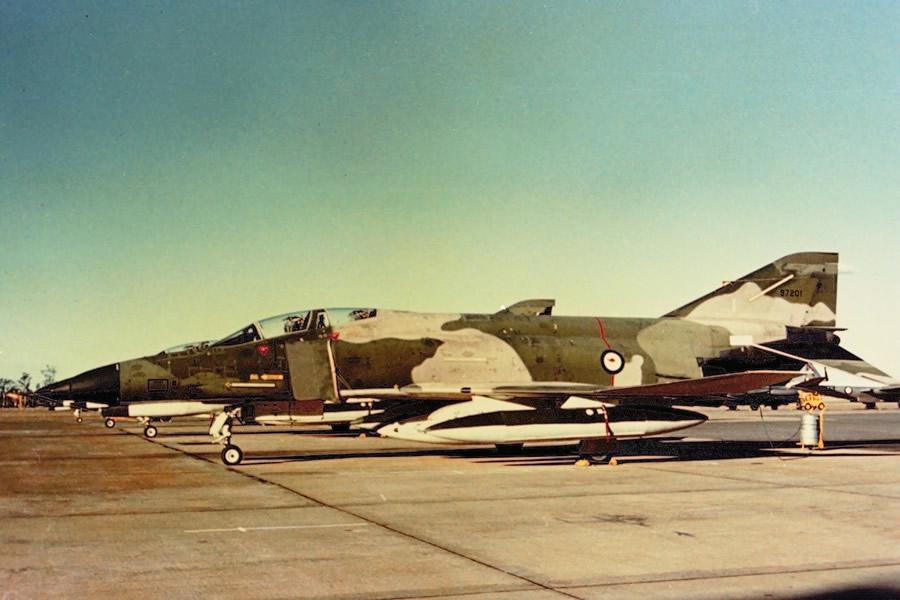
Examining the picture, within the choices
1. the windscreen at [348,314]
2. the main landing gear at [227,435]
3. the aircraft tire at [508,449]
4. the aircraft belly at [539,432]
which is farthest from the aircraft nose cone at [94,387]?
the aircraft tire at [508,449]

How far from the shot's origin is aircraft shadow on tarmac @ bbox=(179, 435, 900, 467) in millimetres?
16266

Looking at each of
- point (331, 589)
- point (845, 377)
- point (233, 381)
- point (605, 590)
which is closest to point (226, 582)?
point (331, 589)

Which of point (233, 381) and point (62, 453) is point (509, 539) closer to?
point (233, 381)

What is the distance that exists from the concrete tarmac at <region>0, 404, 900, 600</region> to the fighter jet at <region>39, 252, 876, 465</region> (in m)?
0.88

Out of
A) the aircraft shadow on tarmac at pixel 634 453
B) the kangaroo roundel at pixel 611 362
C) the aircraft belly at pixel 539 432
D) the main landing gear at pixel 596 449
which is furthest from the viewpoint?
the kangaroo roundel at pixel 611 362

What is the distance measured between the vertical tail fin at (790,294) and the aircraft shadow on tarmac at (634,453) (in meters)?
2.92

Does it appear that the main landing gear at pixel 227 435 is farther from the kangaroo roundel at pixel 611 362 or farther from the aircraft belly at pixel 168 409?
the kangaroo roundel at pixel 611 362

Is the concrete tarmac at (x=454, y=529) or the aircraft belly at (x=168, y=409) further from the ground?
the aircraft belly at (x=168, y=409)

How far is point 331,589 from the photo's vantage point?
570 centimetres

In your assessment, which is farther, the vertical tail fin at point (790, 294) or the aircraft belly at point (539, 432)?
the vertical tail fin at point (790, 294)

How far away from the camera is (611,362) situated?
1723cm

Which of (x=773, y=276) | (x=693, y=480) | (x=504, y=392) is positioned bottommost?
(x=693, y=480)

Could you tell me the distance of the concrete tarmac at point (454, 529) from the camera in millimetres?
5859

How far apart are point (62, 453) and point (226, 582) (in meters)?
15.4
